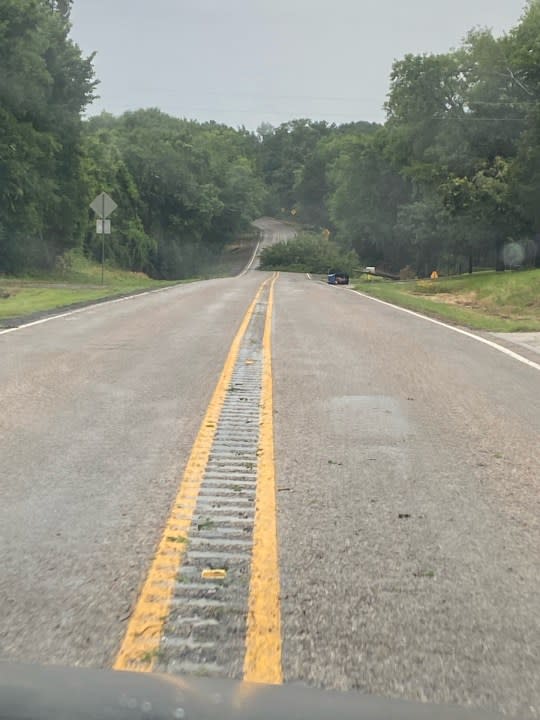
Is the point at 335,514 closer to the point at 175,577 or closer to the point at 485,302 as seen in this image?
the point at 175,577

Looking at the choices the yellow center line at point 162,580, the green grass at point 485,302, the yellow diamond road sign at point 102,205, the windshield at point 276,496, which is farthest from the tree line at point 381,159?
the yellow center line at point 162,580

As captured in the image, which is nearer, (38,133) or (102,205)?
(102,205)

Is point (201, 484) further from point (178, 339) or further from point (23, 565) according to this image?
point (178, 339)

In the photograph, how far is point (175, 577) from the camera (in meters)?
3.54

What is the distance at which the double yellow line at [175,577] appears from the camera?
2.80 metres

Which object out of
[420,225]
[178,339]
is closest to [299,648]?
[178,339]

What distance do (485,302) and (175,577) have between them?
2500cm

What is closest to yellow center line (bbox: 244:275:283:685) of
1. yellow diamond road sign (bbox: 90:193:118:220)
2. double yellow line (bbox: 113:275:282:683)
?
double yellow line (bbox: 113:275:282:683)

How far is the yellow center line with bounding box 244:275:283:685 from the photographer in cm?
275

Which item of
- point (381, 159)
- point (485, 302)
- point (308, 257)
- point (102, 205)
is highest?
point (381, 159)

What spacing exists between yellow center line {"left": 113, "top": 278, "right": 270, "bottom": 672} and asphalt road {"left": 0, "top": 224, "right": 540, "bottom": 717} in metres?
0.08

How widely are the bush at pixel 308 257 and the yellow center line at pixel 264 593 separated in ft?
249

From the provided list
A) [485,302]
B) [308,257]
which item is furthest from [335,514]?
[308,257]

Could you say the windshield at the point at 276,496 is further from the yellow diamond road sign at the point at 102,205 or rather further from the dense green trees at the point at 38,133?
the dense green trees at the point at 38,133
